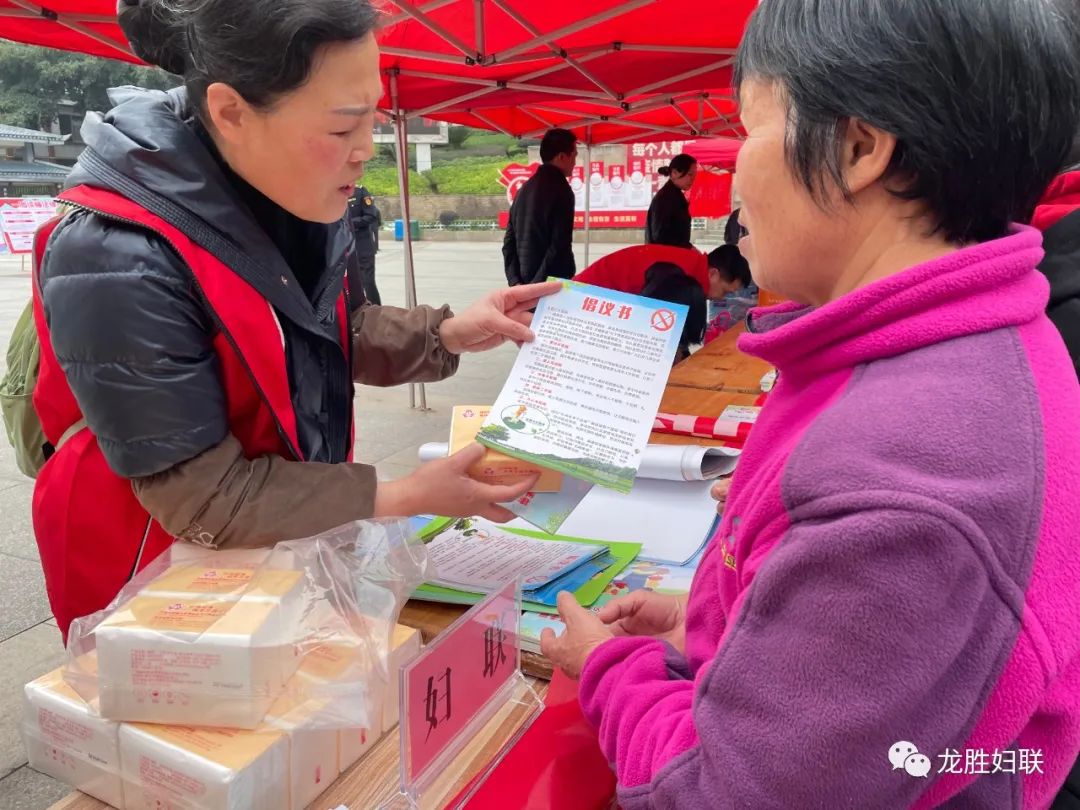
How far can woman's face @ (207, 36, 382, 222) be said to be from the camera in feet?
3.40

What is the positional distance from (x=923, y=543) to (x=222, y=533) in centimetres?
85

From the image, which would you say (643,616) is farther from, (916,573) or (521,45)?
(521,45)

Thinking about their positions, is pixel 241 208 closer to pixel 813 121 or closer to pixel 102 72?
pixel 813 121

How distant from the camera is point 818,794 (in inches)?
19.3

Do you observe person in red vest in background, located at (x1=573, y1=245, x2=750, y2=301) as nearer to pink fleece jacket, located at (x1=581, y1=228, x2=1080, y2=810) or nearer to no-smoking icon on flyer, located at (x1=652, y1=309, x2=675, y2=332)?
no-smoking icon on flyer, located at (x1=652, y1=309, x2=675, y2=332)

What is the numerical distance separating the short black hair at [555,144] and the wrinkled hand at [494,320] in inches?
175

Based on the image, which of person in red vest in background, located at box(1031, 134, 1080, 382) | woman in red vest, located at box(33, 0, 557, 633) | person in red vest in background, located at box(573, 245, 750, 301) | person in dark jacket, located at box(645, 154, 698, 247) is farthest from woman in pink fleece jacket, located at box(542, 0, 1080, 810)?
person in dark jacket, located at box(645, 154, 698, 247)

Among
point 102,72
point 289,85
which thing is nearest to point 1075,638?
point 289,85

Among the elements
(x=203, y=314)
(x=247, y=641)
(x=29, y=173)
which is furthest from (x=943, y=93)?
(x=29, y=173)

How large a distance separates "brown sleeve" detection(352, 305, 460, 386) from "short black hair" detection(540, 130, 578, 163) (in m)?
4.42

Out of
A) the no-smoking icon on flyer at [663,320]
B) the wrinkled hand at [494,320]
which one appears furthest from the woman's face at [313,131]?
the no-smoking icon on flyer at [663,320]

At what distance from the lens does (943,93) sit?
535mm

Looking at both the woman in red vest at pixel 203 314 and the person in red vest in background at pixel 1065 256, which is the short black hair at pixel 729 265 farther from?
the person in red vest in background at pixel 1065 256

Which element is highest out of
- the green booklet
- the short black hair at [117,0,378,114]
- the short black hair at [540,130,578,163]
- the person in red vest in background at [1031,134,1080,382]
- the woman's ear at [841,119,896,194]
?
the short black hair at [540,130,578,163]
